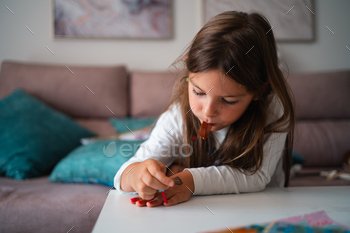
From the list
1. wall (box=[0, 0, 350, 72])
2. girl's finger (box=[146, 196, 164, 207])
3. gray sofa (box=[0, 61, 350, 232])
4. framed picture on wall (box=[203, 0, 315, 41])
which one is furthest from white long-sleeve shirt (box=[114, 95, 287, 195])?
framed picture on wall (box=[203, 0, 315, 41])

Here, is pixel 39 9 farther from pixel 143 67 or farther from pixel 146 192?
pixel 146 192

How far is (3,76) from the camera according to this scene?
1.71 m

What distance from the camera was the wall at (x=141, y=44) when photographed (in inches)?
78.9

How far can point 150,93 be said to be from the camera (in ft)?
5.94

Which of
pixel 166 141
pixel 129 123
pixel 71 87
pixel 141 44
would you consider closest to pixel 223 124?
pixel 166 141

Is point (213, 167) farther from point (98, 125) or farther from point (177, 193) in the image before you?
point (98, 125)

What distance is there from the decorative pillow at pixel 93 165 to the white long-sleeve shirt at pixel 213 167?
0.29 m

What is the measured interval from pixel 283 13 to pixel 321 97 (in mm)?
777

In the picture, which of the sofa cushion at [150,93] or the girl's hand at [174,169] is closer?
the girl's hand at [174,169]

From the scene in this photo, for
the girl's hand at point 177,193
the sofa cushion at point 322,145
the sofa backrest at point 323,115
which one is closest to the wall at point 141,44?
the sofa backrest at point 323,115

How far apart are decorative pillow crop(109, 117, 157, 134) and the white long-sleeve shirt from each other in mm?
652

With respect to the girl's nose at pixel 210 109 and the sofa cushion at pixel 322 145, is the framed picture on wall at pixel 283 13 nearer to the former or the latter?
the sofa cushion at pixel 322 145

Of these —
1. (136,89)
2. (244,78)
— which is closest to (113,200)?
(244,78)

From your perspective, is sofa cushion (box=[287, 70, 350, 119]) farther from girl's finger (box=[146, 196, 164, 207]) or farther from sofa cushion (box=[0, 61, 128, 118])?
girl's finger (box=[146, 196, 164, 207])
